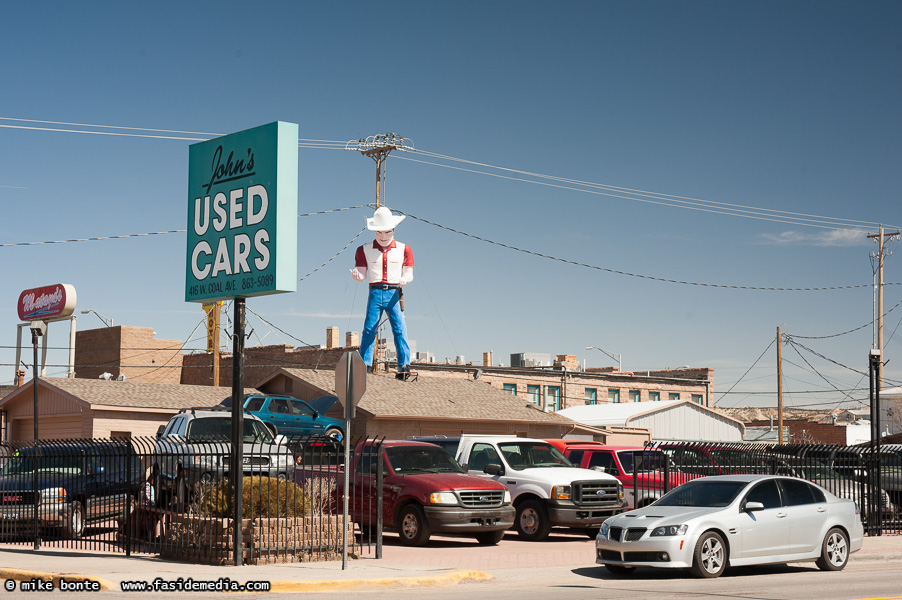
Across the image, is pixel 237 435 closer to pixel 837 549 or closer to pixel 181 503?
pixel 181 503

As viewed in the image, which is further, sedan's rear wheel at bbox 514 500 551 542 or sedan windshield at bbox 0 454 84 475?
sedan's rear wheel at bbox 514 500 551 542

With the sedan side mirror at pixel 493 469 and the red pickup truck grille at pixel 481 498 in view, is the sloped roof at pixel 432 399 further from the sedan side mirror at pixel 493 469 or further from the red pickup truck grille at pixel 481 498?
the red pickup truck grille at pixel 481 498

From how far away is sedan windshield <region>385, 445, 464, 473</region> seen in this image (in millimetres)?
18938

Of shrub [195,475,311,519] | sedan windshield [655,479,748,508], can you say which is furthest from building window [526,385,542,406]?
shrub [195,475,311,519]

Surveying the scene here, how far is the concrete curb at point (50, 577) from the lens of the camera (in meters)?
12.4

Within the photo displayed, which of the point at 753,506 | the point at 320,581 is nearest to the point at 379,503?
the point at 320,581

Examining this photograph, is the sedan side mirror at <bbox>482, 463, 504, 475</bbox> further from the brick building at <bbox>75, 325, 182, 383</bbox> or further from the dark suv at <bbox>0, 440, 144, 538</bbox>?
the brick building at <bbox>75, 325, 182, 383</bbox>

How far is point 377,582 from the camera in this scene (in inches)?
516

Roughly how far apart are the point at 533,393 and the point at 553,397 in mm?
1959

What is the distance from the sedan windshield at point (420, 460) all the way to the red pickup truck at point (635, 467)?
3.71 metres

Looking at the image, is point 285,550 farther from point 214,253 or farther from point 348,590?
point 214,253

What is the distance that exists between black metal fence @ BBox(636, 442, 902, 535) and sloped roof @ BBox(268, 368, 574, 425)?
14.7 m

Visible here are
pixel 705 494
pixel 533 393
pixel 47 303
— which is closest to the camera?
pixel 705 494

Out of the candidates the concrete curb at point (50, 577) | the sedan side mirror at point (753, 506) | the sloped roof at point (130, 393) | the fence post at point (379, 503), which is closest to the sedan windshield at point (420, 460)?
the fence post at point (379, 503)
